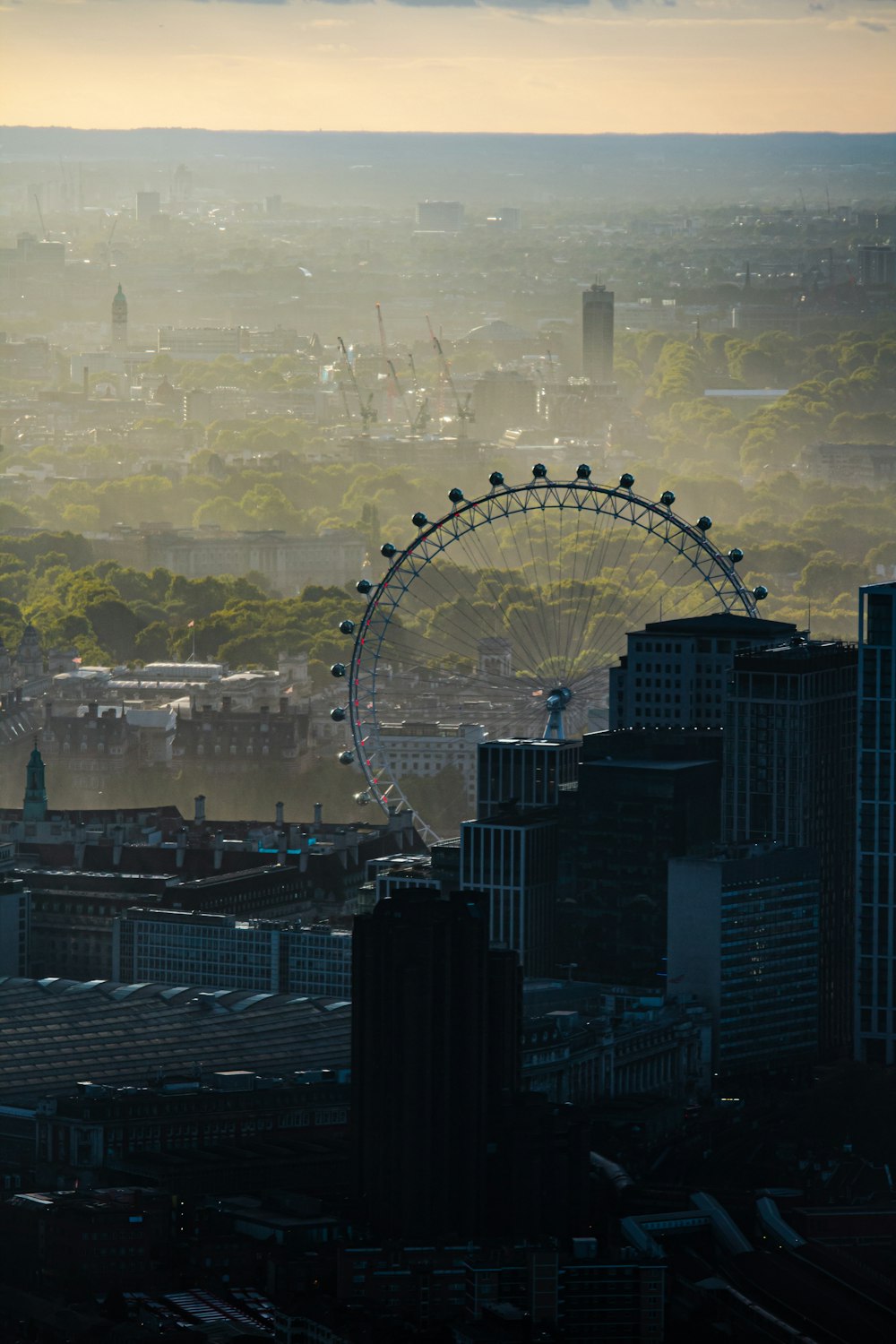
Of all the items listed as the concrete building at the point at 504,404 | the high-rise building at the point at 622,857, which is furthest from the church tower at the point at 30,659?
the concrete building at the point at 504,404

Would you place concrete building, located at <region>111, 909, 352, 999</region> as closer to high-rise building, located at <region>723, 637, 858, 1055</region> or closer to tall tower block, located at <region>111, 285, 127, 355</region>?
high-rise building, located at <region>723, 637, 858, 1055</region>

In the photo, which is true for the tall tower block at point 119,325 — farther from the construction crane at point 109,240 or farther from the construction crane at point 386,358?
Answer: the construction crane at point 109,240

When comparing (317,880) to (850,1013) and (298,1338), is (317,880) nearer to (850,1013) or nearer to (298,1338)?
(850,1013)

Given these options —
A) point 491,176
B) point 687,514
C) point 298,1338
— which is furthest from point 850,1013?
point 491,176

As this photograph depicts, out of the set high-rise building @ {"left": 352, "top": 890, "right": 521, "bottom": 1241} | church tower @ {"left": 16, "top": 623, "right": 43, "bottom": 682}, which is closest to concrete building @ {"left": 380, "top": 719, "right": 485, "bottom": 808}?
church tower @ {"left": 16, "top": 623, "right": 43, "bottom": 682}

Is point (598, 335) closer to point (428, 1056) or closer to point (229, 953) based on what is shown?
point (229, 953)

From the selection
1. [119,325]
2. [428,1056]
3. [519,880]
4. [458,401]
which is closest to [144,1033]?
[519,880]
